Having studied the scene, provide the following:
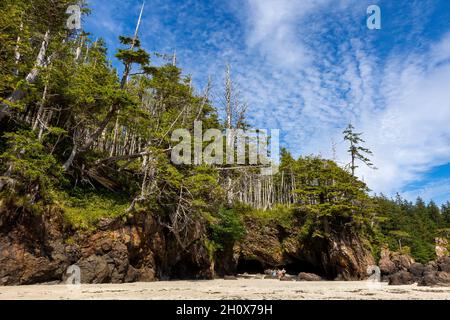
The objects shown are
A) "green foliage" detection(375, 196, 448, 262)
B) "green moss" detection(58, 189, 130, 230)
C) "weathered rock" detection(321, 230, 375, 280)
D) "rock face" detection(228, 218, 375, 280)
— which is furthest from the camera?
"green foliage" detection(375, 196, 448, 262)

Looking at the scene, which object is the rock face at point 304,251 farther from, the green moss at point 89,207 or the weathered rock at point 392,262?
the green moss at point 89,207

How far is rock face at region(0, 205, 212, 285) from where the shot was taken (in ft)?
35.2

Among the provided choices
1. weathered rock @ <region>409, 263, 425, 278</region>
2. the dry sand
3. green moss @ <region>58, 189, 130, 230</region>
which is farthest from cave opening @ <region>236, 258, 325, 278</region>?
green moss @ <region>58, 189, 130, 230</region>

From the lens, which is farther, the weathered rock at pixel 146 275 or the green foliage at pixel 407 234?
the green foliage at pixel 407 234

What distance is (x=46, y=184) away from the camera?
40.7 feet

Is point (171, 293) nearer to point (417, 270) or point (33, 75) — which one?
point (33, 75)

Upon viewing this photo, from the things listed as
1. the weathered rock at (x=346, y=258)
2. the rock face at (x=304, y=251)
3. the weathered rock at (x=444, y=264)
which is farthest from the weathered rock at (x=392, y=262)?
the weathered rock at (x=444, y=264)

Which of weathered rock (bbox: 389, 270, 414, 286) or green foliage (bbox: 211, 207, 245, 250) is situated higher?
green foliage (bbox: 211, 207, 245, 250)

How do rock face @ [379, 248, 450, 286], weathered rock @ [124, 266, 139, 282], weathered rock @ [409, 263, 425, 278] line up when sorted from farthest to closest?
weathered rock @ [409, 263, 425, 278], rock face @ [379, 248, 450, 286], weathered rock @ [124, 266, 139, 282]

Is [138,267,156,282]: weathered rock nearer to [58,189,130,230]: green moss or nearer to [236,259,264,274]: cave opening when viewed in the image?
[58,189,130,230]: green moss

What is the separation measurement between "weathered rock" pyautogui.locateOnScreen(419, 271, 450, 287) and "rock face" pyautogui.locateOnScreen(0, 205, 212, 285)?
58.5 feet

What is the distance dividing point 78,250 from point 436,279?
2289 cm

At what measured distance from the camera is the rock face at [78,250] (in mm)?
10742

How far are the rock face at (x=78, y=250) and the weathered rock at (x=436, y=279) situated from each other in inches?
703
